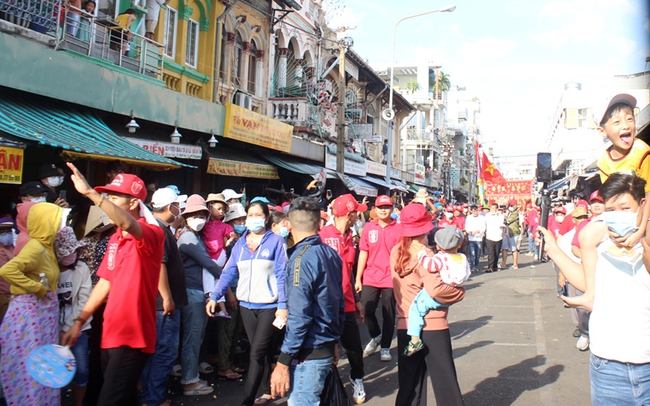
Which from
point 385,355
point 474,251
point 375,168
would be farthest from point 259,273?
point 375,168

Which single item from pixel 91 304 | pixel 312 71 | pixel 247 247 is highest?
pixel 312 71

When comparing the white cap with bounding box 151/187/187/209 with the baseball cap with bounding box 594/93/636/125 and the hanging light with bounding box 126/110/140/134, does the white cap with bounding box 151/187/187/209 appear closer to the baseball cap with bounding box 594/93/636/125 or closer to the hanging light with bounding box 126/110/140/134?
the baseball cap with bounding box 594/93/636/125

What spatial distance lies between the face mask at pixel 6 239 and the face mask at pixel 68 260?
28.8 inches

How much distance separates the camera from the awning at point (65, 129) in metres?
6.75

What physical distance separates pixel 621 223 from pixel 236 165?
10.2 m

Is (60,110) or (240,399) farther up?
(60,110)

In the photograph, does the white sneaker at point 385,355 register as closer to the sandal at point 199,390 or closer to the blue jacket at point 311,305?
the sandal at point 199,390

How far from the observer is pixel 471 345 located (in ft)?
23.6

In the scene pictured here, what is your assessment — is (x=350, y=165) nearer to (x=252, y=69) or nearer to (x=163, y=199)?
(x=252, y=69)

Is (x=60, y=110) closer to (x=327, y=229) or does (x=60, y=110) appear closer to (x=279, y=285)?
(x=327, y=229)

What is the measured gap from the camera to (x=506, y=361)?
641 centimetres

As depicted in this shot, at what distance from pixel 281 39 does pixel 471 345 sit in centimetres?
1302

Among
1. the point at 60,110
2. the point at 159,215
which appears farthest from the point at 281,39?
the point at 159,215

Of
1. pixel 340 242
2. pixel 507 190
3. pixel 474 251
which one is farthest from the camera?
pixel 507 190
